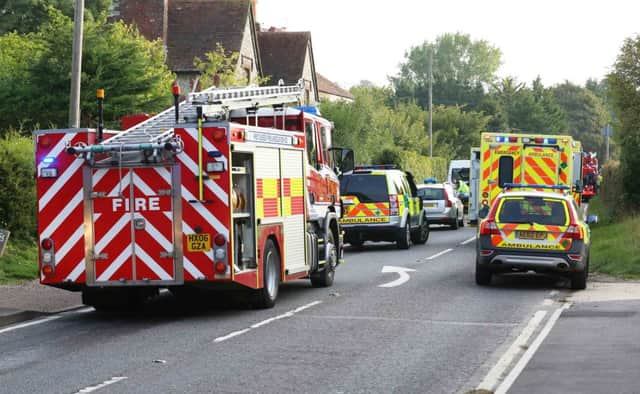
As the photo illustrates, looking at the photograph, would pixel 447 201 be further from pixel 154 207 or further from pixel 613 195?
pixel 154 207

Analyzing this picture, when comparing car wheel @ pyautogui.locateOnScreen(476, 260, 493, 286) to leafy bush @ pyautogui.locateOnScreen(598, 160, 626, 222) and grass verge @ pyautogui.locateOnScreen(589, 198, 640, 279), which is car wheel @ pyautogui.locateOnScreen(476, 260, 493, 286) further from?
leafy bush @ pyautogui.locateOnScreen(598, 160, 626, 222)

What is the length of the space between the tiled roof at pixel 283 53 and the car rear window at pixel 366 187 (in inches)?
1291

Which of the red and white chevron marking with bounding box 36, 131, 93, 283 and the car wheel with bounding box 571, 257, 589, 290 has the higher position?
the red and white chevron marking with bounding box 36, 131, 93, 283

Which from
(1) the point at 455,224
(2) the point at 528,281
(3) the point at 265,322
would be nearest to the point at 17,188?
(3) the point at 265,322

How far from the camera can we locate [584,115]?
458 ft

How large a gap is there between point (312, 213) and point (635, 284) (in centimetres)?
596

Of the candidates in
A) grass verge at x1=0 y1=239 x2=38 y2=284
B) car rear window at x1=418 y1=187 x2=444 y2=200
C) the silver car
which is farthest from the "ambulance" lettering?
car rear window at x1=418 y1=187 x2=444 y2=200

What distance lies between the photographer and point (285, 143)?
15727mm

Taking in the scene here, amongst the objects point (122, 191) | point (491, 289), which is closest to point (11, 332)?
point (122, 191)

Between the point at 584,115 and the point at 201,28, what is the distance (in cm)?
9689

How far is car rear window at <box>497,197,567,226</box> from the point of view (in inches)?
707

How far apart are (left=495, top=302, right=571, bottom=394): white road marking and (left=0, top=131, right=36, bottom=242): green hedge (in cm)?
1024

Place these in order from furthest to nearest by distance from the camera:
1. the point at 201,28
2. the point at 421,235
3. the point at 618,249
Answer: the point at 201,28, the point at 421,235, the point at 618,249

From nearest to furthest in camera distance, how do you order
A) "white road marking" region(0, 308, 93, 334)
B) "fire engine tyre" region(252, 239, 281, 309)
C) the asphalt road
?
the asphalt road → "white road marking" region(0, 308, 93, 334) → "fire engine tyre" region(252, 239, 281, 309)
